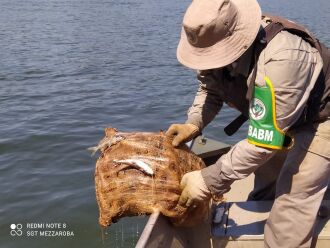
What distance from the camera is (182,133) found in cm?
380

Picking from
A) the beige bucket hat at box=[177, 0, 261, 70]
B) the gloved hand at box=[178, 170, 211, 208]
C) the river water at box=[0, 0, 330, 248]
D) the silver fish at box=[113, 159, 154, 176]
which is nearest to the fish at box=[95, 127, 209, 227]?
the silver fish at box=[113, 159, 154, 176]

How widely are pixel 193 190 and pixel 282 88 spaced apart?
914mm

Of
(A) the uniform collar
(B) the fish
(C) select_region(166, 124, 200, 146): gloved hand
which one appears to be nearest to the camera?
(A) the uniform collar

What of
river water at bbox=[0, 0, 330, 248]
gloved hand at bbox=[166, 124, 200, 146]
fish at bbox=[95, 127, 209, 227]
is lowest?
river water at bbox=[0, 0, 330, 248]

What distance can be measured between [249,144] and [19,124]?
7.00m

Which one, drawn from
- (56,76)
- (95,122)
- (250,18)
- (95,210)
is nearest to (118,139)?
(250,18)

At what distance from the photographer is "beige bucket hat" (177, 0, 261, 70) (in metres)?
2.81

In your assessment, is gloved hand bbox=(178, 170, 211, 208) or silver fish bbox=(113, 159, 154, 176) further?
silver fish bbox=(113, 159, 154, 176)

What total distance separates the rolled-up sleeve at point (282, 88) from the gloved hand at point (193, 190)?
4.8 inches

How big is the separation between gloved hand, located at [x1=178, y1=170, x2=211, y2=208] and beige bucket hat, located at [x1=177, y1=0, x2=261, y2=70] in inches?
28.9

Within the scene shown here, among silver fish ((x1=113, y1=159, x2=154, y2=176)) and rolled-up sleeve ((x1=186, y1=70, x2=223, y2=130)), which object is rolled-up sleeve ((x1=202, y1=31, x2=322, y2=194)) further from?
rolled-up sleeve ((x1=186, y1=70, x2=223, y2=130))

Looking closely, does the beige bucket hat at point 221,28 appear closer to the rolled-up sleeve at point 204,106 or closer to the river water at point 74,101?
the rolled-up sleeve at point 204,106

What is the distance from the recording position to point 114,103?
34.9 ft

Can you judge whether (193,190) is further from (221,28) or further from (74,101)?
(74,101)
